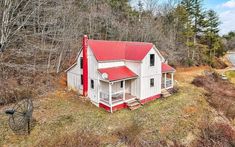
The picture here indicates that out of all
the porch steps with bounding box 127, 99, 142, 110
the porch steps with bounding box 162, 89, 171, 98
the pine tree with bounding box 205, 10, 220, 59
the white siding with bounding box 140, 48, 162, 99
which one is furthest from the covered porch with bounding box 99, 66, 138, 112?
the pine tree with bounding box 205, 10, 220, 59

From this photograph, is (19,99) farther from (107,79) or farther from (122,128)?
(122,128)

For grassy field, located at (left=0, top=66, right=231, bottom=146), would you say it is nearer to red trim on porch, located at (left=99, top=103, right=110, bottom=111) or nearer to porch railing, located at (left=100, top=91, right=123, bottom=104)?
red trim on porch, located at (left=99, top=103, right=110, bottom=111)

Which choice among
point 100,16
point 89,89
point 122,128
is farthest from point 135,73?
point 100,16

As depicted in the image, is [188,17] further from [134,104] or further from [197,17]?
[134,104]

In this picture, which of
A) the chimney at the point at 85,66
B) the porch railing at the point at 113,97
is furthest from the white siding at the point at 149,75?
the chimney at the point at 85,66

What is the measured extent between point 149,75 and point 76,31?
1204cm

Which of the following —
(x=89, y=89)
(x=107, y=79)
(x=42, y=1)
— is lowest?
(x=89, y=89)

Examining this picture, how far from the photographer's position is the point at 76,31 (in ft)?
74.9

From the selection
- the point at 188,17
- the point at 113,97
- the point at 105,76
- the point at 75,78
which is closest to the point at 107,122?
the point at 113,97

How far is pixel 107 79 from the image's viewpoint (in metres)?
13.2

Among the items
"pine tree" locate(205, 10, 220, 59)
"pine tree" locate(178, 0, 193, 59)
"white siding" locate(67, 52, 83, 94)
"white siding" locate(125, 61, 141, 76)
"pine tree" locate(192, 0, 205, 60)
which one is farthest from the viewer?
"pine tree" locate(205, 10, 220, 59)

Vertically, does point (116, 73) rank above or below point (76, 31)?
below

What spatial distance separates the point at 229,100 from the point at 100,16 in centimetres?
2026

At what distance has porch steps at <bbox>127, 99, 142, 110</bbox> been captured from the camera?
46.6 ft
